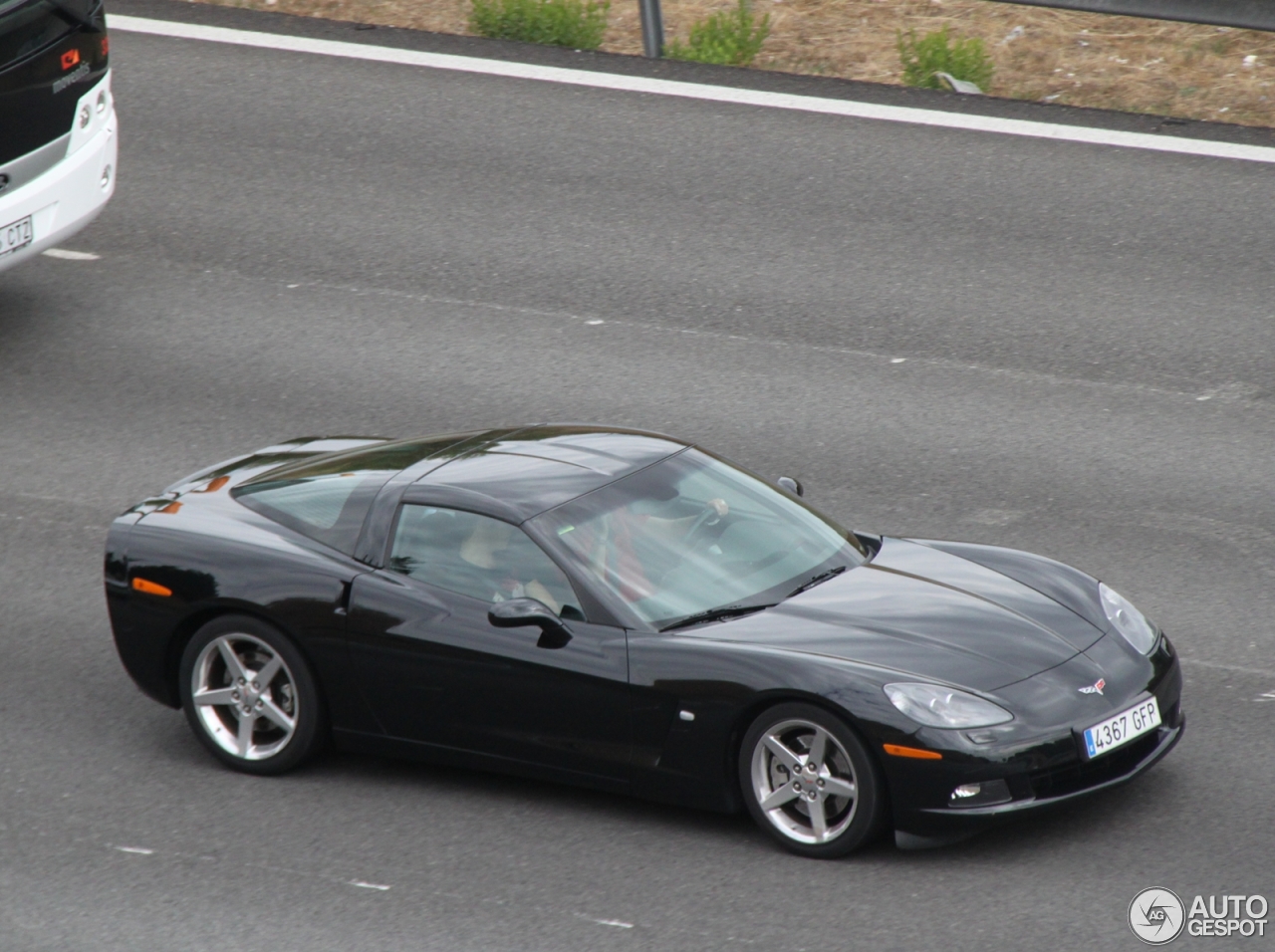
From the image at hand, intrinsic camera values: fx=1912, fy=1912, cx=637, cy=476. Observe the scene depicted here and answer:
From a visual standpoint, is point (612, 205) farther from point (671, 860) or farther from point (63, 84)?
point (671, 860)

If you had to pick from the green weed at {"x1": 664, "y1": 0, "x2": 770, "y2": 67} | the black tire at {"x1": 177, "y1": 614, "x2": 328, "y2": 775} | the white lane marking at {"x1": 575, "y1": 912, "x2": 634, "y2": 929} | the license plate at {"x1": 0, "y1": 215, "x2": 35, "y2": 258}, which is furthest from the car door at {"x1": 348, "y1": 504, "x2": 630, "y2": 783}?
the green weed at {"x1": 664, "y1": 0, "x2": 770, "y2": 67}

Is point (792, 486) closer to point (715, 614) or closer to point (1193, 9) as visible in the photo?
point (715, 614)

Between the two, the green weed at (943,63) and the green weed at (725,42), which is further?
the green weed at (725,42)

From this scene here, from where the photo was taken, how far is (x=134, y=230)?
1316cm

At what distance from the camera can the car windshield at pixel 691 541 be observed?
7.21m

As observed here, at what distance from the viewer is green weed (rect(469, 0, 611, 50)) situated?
1596cm

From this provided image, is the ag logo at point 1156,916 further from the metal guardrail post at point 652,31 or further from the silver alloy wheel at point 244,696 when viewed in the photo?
the metal guardrail post at point 652,31

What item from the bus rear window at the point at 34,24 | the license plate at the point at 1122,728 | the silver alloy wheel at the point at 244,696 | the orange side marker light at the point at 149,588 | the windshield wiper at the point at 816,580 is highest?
the bus rear window at the point at 34,24

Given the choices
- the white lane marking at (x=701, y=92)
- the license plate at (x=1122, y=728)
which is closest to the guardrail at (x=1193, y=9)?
the white lane marking at (x=701, y=92)

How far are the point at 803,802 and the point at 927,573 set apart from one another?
1.28 metres

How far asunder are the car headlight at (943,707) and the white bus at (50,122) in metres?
6.68

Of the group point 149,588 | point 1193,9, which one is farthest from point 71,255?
point 1193,9

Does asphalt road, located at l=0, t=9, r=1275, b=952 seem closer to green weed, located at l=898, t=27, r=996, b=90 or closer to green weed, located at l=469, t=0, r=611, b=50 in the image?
green weed, located at l=469, t=0, r=611, b=50

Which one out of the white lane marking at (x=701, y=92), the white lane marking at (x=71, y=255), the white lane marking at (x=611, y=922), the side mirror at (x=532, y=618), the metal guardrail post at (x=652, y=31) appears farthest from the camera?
the metal guardrail post at (x=652, y=31)
